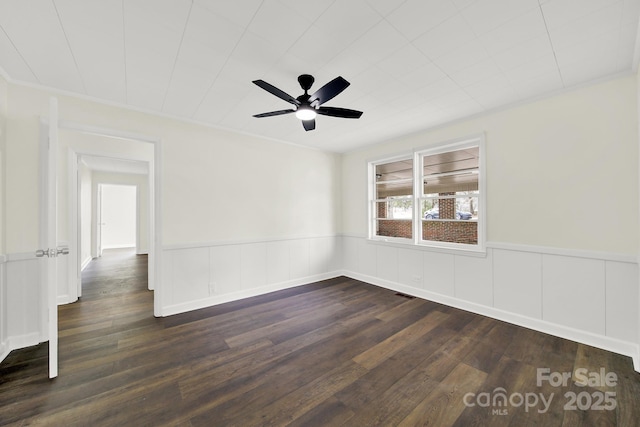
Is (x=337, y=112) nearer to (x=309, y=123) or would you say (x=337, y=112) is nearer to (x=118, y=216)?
(x=309, y=123)

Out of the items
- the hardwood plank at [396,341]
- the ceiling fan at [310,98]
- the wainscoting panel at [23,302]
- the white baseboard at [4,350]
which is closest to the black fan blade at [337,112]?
the ceiling fan at [310,98]

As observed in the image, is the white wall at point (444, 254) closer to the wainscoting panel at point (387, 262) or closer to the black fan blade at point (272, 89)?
the wainscoting panel at point (387, 262)

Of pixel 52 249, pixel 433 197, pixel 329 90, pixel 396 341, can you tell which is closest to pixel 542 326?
pixel 396 341

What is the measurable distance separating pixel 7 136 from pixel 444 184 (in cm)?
546

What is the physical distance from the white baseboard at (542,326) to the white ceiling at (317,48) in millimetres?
2491

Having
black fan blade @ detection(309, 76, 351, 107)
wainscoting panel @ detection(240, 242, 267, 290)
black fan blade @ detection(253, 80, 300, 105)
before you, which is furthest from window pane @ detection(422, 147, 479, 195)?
wainscoting panel @ detection(240, 242, 267, 290)

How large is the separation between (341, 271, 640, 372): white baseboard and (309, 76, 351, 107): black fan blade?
3127mm

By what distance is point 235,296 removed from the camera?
379cm

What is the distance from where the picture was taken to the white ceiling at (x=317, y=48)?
1593 mm

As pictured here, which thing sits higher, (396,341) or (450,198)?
(450,198)

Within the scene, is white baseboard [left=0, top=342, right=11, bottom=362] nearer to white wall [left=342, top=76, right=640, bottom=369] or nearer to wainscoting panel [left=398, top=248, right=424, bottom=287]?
wainscoting panel [left=398, top=248, right=424, bottom=287]

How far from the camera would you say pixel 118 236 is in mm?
9172

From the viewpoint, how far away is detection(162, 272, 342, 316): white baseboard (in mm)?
3305

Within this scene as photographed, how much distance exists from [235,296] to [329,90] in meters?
3.13
